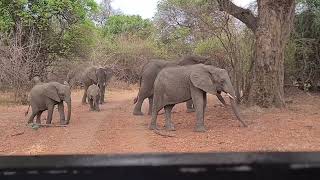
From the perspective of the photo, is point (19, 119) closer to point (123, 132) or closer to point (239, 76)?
point (123, 132)

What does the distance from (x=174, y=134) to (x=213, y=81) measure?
1971 mm

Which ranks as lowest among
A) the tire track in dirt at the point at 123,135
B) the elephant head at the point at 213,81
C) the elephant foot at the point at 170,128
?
the tire track in dirt at the point at 123,135

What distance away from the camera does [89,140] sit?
1195cm

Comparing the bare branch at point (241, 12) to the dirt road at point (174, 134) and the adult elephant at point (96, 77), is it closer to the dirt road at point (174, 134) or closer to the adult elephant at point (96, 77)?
the dirt road at point (174, 134)

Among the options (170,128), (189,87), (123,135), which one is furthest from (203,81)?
(123,135)

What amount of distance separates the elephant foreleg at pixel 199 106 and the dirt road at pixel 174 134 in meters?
0.29

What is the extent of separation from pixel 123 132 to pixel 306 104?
30.9ft

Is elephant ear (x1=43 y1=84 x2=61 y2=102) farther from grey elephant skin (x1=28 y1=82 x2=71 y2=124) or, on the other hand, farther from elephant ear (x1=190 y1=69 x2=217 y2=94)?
elephant ear (x1=190 y1=69 x2=217 y2=94)

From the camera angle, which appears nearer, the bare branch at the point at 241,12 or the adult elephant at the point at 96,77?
the bare branch at the point at 241,12

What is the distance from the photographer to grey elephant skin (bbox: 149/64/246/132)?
13.3 metres

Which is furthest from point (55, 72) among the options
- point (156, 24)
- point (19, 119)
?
point (19, 119)

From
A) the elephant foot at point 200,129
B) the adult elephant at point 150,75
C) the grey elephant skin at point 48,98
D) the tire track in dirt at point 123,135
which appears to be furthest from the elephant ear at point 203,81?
the grey elephant skin at point 48,98

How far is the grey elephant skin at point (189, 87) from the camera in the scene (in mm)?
13336

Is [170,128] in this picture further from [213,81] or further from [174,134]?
[213,81]
